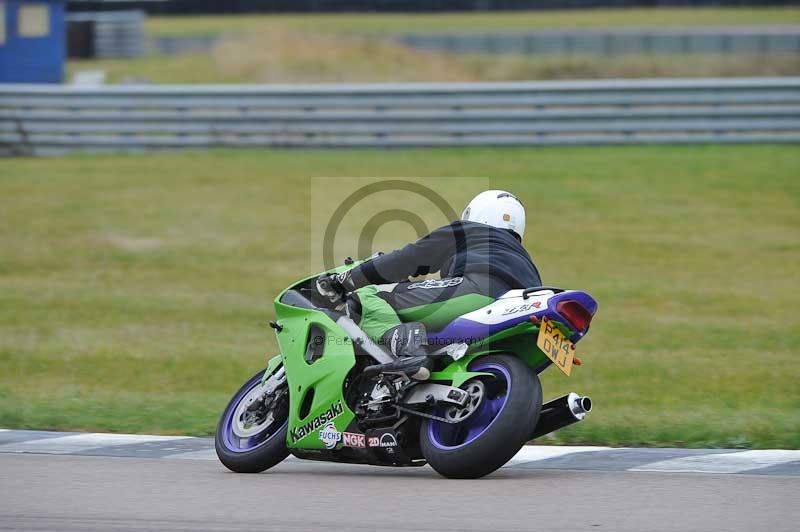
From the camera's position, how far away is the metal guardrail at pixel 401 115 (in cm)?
1800

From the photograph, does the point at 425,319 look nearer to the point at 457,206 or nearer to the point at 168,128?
the point at 457,206

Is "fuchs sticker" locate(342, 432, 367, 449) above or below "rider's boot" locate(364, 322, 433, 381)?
below

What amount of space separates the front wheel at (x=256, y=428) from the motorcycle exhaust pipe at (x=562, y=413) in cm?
136

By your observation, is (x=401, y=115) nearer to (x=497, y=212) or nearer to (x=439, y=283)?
(x=497, y=212)

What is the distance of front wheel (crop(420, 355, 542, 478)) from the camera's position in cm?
586

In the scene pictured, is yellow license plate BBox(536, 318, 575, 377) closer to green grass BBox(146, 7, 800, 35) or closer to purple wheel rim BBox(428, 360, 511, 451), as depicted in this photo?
purple wheel rim BBox(428, 360, 511, 451)

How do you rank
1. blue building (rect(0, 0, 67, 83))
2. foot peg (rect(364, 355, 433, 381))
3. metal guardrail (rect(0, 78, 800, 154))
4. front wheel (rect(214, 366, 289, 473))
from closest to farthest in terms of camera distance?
foot peg (rect(364, 355, 433, 381)) → front wheel (rect(214, 366, 289, 473)) → metal guardrail (rect(0, 78, 800, 154)) → blue building (rect(0, 0, 67, 83))

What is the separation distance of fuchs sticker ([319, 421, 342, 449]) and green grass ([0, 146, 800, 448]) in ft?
5.13

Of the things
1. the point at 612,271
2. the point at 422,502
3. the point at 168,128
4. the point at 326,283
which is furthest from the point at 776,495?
the point at 168,128

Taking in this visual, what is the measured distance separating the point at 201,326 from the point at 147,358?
3.78ft

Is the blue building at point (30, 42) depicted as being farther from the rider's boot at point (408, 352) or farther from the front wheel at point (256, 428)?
the rider's boot at point (408, 352)

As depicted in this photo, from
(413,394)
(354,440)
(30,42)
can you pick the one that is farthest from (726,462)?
(30,42)

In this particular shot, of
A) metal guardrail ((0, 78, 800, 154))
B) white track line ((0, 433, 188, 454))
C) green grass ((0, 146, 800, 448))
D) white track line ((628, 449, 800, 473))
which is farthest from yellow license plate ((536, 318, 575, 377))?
metal guardrail ((0, 78, 800, 154))

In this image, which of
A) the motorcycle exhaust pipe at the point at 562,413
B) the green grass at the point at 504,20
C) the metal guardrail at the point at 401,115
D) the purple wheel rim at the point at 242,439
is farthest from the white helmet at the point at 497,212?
the green grass at the point at 504,20
